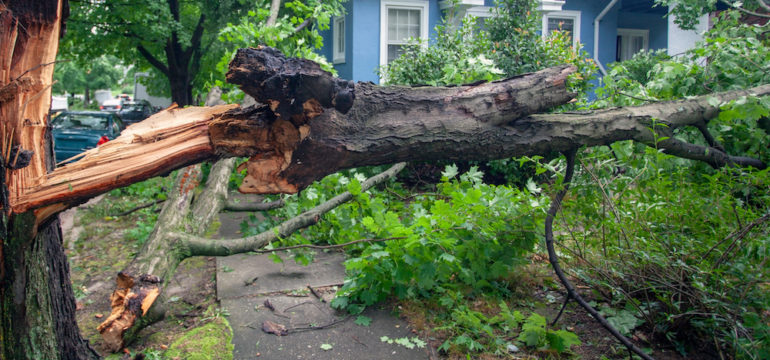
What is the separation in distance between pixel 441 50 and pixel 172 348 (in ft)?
20.8

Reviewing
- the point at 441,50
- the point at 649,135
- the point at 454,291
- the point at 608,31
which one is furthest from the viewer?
the point at 608,31

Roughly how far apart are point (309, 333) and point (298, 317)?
1.03 feet

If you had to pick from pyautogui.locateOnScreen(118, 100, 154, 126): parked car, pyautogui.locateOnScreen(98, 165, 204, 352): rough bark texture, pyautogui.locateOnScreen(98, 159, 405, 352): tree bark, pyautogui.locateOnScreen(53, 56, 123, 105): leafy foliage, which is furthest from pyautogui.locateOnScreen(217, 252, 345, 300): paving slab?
pyautogui.locateOnScreen(53, 56, 123, 105): leafy foliage

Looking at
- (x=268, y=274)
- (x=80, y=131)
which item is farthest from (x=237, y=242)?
(x=80, y=131)

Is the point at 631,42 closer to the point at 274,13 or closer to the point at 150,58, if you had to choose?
the point at 274,13

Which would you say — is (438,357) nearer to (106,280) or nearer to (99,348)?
(99,348)

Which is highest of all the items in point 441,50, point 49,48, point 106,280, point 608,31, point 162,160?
point 608,31

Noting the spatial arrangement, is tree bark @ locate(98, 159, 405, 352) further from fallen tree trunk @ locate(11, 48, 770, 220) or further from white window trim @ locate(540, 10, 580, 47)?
white window trim @ locate(540, 10, 580, 47)

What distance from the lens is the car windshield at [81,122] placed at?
1398cm

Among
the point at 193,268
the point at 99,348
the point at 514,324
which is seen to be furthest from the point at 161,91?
the point at 514,324

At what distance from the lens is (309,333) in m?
4.25

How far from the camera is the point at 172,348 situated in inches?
156

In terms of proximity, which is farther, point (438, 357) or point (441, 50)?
point (441, 50)

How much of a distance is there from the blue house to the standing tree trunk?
9071 millimetres
